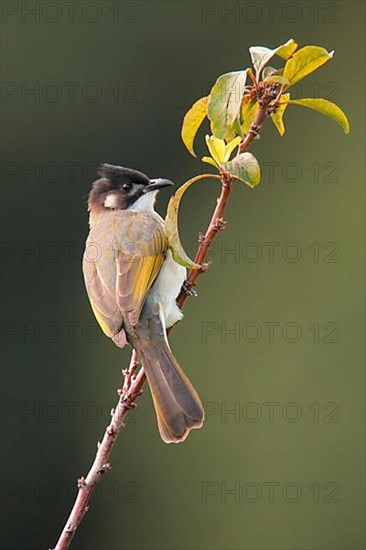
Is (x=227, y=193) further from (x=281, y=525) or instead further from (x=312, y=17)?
(x=312, y=17)

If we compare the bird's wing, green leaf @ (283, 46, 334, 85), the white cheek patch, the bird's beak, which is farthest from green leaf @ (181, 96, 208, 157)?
the white cheek patch

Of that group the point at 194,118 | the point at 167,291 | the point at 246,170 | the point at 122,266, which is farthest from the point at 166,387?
the point at 246,170

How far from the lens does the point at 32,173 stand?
6484 millimetres

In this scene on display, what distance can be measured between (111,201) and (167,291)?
2.18 ft

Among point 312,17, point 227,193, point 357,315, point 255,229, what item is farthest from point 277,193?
point 227,193

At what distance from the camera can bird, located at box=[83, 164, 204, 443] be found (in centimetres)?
250

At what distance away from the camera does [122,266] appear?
2.87 m

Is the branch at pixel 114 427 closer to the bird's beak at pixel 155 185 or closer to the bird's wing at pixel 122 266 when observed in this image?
the bird's wing at pixel 122 266

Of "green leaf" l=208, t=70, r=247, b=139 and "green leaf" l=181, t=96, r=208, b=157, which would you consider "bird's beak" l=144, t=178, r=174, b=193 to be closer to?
"green leaf" l=181, t=96, r=208, b=157

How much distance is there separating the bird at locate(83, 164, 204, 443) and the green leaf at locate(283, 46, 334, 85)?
2.38ft

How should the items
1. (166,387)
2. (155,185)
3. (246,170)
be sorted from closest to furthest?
(246,170) → (166,387) → (155,185)

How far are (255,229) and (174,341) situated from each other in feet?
2.30

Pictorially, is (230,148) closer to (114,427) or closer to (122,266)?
(114,427)

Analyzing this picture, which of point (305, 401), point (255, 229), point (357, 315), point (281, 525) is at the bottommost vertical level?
point (281, 525)
